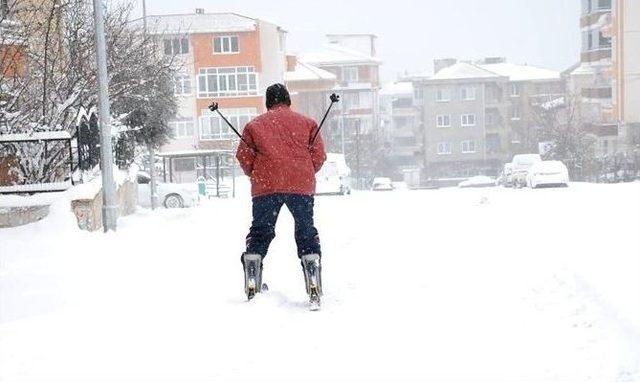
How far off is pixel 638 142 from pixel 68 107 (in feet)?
144

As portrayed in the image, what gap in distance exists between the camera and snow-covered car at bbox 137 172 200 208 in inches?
1160

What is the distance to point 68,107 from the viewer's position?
1463 cm

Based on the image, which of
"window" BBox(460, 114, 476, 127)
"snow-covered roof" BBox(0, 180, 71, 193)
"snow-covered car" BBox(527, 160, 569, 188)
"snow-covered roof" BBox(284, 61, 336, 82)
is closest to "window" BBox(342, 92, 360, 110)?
"snow-covered roof" BBox(284, 61, 336, 82)

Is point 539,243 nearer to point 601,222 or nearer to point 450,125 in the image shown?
point 601,222

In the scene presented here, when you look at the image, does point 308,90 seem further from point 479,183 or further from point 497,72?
point 497,72

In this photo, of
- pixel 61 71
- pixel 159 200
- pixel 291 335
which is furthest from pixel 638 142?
pixel 291 335

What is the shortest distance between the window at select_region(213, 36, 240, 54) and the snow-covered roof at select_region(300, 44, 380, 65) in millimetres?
24870

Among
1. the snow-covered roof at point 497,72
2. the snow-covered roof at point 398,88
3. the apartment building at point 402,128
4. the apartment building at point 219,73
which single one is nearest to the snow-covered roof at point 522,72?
the snow-covered roof at point 497,72

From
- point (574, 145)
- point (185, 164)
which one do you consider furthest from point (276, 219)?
point (574, 145)

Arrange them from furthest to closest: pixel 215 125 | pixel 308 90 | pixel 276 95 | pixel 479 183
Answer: pixel 308 90 → pixel 479 183 → pixel 215 125 → pixel 276 95

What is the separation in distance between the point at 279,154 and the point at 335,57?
83.4 meters

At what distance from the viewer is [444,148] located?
80625 mm

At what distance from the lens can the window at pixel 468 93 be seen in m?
80.3

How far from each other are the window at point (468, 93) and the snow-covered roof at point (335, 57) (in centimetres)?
1093
